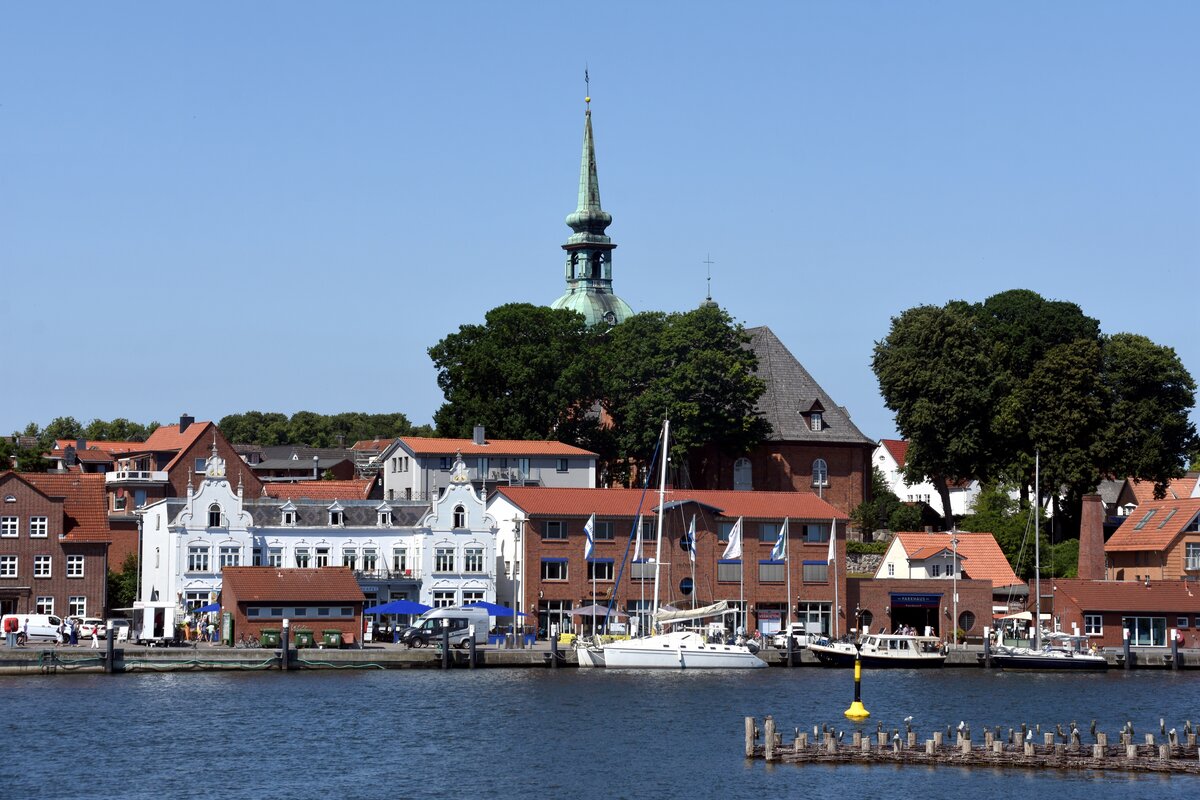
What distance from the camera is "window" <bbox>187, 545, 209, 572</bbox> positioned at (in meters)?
105

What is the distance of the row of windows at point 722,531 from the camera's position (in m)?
109

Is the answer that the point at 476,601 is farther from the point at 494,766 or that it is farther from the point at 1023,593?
the point at 494,766

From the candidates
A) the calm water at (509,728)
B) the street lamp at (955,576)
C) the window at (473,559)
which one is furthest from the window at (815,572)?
the window at (473,559)

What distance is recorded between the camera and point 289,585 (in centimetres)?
9988

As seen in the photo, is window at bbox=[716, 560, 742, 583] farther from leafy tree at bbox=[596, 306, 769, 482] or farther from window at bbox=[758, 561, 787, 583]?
leafy tree at bbox=[596, 306, 769, 482]

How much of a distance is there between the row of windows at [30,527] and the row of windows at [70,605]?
11.4ft

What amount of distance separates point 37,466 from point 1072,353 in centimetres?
7127

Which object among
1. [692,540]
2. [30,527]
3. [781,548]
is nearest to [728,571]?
[692,540]

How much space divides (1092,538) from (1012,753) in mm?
60983

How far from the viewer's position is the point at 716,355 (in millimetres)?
130750

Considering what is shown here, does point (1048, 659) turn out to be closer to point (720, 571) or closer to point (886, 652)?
point (886, 652)

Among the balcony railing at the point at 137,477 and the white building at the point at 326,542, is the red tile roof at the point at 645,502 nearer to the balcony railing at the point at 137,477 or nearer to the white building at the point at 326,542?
the white building at the point at 326,542

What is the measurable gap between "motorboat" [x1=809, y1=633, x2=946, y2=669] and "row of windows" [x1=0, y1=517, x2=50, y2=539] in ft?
138

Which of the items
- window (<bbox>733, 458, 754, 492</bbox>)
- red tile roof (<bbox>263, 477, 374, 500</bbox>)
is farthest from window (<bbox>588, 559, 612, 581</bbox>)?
window (<bbox>733, 458, 754, 492</bbox>)
